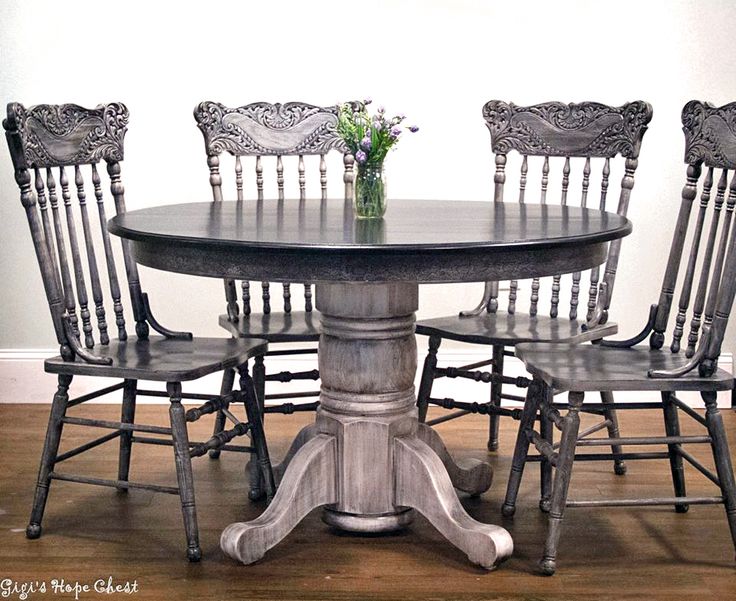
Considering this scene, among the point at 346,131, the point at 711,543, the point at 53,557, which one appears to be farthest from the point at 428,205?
the point at 53,557

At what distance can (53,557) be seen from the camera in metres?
2.68

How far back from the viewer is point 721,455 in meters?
2.64

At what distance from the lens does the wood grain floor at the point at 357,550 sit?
250 cm

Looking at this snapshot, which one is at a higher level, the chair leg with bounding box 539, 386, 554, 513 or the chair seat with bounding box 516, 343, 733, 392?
the chair seat with bounding box 516, 343, 733, 392

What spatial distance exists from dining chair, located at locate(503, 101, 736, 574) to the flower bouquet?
0.52m

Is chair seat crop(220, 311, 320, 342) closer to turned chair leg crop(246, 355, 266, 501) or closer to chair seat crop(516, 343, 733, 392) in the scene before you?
turned chair leg crop(246, 355, 266, 501)

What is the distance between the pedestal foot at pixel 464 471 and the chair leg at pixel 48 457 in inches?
35.7

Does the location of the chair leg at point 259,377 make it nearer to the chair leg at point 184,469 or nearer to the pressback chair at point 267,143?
the pressback chair at point 267,143

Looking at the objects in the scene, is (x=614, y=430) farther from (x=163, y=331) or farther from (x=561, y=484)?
(x=163, y=331)

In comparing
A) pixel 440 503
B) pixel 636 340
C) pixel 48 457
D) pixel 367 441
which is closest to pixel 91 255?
pixel 48 457

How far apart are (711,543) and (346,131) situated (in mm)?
1320

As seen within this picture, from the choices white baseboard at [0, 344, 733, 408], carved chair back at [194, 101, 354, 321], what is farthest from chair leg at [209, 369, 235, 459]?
white baseboard at [0, 344, 733, 408]

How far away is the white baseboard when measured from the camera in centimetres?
414

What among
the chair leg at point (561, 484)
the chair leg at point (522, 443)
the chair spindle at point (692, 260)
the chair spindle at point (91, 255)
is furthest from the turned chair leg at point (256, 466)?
the chair spindle at point (692, 260)
